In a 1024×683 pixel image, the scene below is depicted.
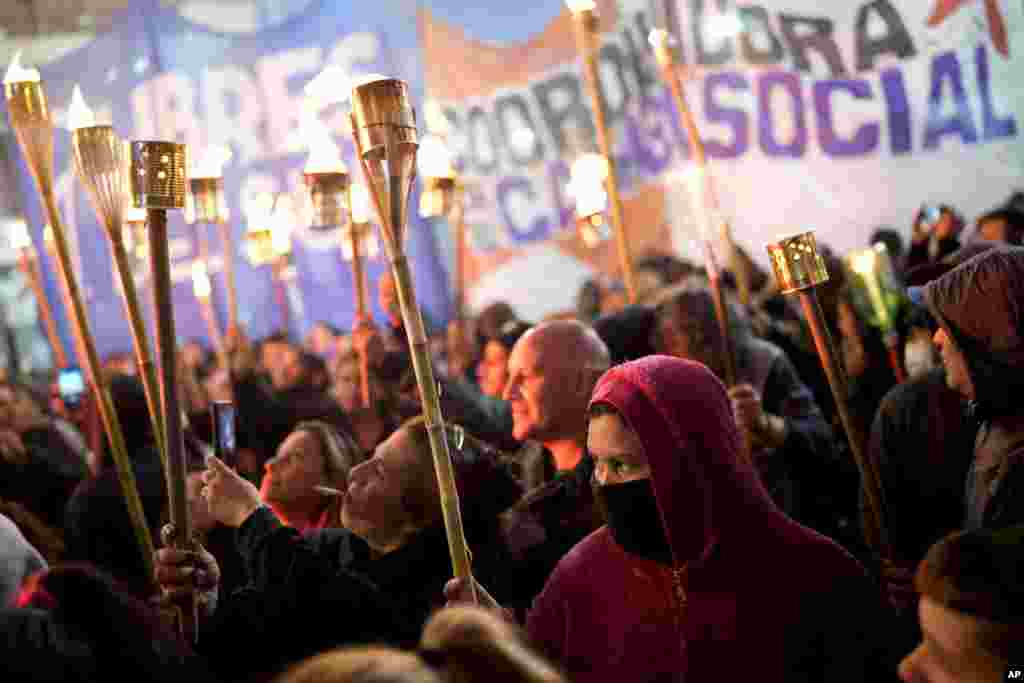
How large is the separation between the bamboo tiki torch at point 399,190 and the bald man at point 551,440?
0.75m

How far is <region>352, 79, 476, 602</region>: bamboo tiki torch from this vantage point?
8.53 ft

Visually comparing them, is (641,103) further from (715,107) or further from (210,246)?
(210,246)

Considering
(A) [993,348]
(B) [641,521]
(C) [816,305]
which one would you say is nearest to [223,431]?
(B) [641,521]

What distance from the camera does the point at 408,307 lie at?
262 cm

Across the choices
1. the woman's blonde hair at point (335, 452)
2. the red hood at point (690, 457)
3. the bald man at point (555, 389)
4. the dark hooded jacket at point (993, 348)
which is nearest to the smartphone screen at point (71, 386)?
the woman's blonde hair at point (335, 452)

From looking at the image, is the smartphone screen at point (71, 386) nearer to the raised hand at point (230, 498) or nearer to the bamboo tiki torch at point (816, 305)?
the raised hand at point (230, 498)

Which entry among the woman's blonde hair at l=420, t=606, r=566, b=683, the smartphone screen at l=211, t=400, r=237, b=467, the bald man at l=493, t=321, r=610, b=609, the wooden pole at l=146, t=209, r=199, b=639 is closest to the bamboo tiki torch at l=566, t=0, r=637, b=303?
the bald man at l=493, t=321, r=610, b=609

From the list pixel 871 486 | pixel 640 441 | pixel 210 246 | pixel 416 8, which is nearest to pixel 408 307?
pixel 640 441

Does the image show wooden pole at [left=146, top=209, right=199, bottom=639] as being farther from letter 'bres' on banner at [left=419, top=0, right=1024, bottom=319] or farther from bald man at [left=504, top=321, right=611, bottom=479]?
letter 'bres' on banner at [left=419, top=0, right=1024, bottom=319]

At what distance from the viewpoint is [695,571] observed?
8.65ft

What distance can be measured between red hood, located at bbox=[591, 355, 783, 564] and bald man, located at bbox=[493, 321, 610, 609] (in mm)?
810

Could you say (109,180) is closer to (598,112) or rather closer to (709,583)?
(709,583)

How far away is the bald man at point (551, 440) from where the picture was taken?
3.45m

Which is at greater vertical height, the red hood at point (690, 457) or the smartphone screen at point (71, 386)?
the smartphone screen at point (71, 386)
